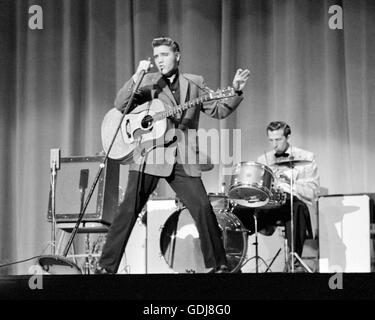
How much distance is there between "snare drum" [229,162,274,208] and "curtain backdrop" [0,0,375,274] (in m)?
1.19

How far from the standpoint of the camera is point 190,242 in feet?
16.9

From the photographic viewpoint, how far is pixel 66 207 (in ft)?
18.0

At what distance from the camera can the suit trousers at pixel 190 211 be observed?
416 cm

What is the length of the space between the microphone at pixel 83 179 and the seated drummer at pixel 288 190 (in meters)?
1.19

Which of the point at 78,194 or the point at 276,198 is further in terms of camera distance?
the point at 78,194

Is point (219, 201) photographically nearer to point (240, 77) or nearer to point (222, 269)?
point (222, 269)

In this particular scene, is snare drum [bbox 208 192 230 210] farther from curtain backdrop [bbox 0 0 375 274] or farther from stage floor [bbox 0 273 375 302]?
stage floor [bbox 0 273 375 302]

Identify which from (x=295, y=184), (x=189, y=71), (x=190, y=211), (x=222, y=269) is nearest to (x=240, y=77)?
(x=190, y=211)

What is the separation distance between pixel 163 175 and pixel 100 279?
1969mm

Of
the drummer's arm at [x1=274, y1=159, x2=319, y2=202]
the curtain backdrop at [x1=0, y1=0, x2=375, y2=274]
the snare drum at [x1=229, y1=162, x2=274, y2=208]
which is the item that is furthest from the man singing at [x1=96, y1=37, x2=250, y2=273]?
the curtain backdrop at [x1=0, y1=0, x2=375, y2=274]

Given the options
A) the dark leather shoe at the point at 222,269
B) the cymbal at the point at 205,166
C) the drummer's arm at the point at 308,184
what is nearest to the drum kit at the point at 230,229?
the drummer's arm at the point at 308,184

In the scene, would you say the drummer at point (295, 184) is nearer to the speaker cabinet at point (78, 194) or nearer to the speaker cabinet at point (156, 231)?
the speaker cabinet at point (156, 231)

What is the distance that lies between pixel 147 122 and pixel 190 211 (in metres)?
0.62
